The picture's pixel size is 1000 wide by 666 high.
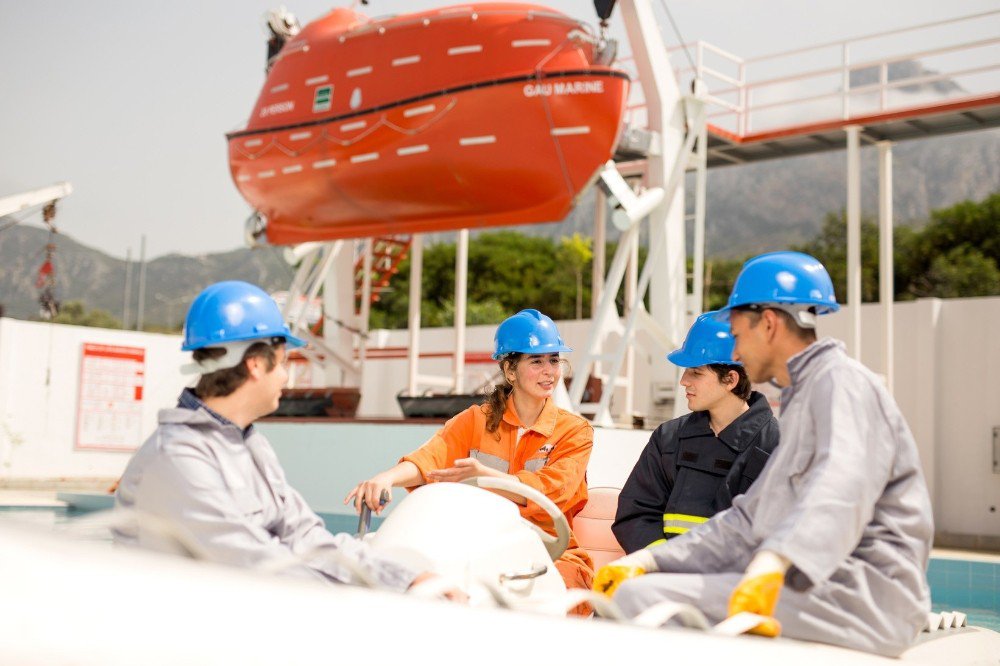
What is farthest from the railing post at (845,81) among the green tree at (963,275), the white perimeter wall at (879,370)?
the green tree at (963,275)

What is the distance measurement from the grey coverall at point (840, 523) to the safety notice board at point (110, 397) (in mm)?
14424

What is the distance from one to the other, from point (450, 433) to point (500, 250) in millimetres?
41098

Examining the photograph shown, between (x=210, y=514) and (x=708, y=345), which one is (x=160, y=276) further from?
(x=210, y=514)

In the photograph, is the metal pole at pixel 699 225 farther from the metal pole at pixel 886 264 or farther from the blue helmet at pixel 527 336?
the blue helmet at pixel 527 336

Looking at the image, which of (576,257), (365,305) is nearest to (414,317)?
(365,305)

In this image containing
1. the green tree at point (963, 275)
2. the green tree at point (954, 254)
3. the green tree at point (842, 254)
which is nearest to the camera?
the green tree at point (963, 275)

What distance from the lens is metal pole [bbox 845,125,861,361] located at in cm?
1062

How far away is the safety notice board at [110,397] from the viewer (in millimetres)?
14969

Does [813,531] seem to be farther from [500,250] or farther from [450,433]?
[500,250]

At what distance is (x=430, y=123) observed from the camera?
410 inches

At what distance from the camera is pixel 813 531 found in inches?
71.2

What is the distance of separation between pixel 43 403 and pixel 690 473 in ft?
43.9

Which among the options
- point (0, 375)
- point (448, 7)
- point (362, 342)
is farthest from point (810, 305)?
point (0, 375)

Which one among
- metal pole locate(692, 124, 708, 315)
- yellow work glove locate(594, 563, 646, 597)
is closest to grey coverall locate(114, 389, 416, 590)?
yellow work glove locate(594, 563, 646, 597)
